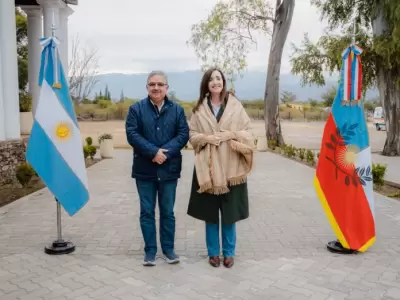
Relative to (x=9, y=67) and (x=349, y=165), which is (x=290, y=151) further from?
(x=349, y=165)

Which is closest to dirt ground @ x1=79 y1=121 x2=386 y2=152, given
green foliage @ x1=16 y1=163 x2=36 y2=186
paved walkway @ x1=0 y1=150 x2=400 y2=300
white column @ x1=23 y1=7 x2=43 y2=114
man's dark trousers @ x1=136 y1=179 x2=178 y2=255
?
white column @ x1=23 y1=7 x2=43 y2=114

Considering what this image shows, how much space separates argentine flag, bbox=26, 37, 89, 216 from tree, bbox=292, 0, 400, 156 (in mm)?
11534

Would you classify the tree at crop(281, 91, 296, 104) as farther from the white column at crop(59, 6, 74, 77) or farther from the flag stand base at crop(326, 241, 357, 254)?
the flag stand base at crop(326, 241, 357, 254)

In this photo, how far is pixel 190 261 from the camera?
415 cm

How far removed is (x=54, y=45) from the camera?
4.22 metres

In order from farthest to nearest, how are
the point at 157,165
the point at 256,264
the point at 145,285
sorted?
1. the point at 256,264
2. the point at 157,165
3. the point at 145,285

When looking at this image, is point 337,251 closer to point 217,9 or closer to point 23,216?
point 23,216

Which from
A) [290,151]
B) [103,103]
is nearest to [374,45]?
[290,151]

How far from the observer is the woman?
12.3 feet

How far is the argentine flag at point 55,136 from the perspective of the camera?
4250mm

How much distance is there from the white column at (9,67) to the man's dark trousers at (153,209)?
19.5 feet

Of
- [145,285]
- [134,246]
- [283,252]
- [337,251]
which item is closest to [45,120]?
[134,246]

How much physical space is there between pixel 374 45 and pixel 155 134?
12239 millimetres

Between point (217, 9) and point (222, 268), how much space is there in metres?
17.3
